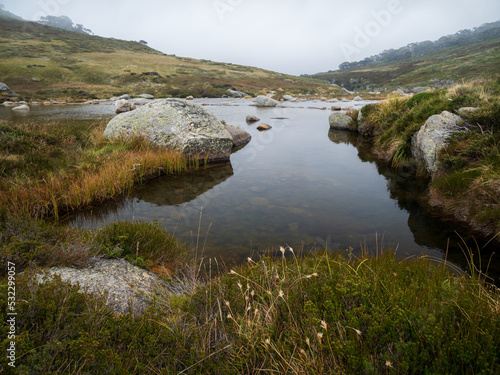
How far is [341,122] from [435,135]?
12.4 metres

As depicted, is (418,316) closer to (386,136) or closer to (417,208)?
(417,208)

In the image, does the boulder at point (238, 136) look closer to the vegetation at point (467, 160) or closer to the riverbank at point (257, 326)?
the vegetation at point (467, 160)

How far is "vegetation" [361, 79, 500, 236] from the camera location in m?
5.60

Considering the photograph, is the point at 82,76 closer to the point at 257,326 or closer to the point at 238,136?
the point at 238,136

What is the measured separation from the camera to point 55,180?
21.6ft

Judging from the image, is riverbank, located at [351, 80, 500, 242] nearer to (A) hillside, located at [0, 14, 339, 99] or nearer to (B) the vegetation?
(B) the vegetation

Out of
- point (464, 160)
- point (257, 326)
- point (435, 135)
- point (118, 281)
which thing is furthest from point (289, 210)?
point (435, 135)

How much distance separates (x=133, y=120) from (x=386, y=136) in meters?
11.6

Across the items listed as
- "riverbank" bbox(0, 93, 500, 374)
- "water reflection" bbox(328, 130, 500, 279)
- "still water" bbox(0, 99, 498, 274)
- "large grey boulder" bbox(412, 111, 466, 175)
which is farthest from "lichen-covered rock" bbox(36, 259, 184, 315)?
"large grey boulder" bbox(412, 111, 466, 175)

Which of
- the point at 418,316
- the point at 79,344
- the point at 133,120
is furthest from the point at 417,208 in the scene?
the point at 133,120

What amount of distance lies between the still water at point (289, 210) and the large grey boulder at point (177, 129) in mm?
984

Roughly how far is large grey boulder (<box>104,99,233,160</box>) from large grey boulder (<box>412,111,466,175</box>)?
24.5 feet

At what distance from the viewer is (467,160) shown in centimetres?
707

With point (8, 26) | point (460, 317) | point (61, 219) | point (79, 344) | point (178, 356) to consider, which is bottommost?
point (61, 219)
